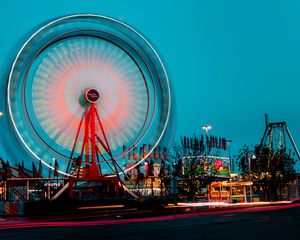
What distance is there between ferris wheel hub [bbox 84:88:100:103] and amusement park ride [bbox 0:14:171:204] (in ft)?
0.20

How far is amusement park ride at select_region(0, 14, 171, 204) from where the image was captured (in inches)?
1193

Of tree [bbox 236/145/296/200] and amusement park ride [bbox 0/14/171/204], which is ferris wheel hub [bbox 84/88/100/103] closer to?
amusement park ride [bbox 0/14/171/204]

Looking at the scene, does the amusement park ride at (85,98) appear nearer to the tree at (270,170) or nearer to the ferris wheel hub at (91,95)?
the ferris wheel hub at (91,95)

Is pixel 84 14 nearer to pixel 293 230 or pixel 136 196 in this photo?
pixel 136 196

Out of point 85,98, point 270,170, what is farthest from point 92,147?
point 270,170

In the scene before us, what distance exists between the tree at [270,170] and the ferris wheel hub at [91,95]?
1174 inches

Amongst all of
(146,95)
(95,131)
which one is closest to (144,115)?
(146,95)

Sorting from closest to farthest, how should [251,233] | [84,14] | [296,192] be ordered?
1. [251,233]
2. [84,14]
3. [296,192]

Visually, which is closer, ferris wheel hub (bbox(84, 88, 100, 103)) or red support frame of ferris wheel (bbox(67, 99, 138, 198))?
red support frame of ferris wheel (bbox(67, 99, 138, 198))

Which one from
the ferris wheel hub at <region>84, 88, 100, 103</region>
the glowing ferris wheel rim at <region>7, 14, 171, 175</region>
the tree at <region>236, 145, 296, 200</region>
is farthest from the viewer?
the tree at <region>236, 145, 296, 200</region>

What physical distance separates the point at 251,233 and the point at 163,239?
2.58m

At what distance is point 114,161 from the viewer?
106ft

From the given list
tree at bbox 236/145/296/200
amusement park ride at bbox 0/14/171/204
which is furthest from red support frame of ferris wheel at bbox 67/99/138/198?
tree at bbox 236/145/296/200

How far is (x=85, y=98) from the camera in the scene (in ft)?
105
